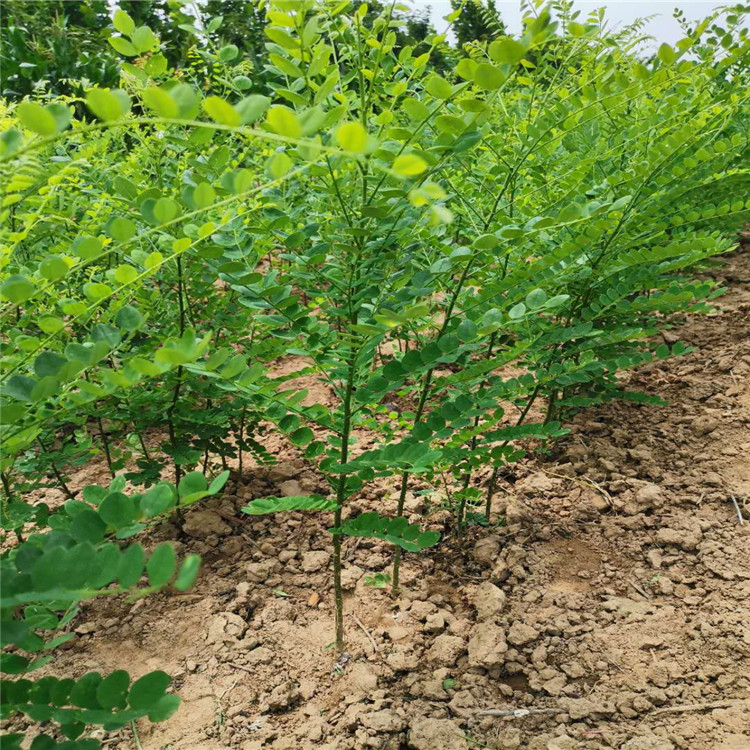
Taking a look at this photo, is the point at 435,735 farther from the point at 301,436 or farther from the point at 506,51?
the point at 506,51

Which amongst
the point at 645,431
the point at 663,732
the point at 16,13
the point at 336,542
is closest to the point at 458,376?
the point at 336,542

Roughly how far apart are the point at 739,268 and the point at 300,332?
369 cm

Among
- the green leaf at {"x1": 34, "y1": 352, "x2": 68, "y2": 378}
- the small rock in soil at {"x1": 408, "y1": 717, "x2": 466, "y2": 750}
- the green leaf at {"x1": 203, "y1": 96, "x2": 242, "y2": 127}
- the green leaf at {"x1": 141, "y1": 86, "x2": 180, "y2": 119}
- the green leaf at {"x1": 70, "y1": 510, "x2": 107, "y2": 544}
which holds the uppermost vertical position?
the green leaf at {"x1": 141, "y1": 86, "x2": 180, "y2": 119}

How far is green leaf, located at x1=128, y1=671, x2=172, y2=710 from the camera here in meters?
0.89

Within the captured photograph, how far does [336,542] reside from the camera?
5.23ft

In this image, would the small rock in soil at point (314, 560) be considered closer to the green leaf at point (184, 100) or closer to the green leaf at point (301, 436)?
the green leaf at point (301, 436)

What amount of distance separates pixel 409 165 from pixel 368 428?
4.34 ft

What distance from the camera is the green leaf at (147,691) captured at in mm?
888

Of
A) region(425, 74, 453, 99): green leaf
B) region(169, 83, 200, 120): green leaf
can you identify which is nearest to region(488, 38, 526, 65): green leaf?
region(425, 74, 453, 99): green leaf

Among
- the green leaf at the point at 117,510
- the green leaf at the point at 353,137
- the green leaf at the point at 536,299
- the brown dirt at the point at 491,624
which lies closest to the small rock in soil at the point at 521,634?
the brown dirt at the point at 491,624

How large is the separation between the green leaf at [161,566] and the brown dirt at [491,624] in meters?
0.95

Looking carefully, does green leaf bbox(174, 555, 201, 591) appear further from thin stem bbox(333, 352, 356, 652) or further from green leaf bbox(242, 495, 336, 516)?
thin stem bbox(333, 352, 356, 652)

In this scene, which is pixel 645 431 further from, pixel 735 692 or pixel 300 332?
pixel 300 332

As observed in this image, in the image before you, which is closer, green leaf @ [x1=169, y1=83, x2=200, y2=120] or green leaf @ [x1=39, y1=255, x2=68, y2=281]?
green leaf @ [x1=169, y1=83, x2=200, y2=120]
